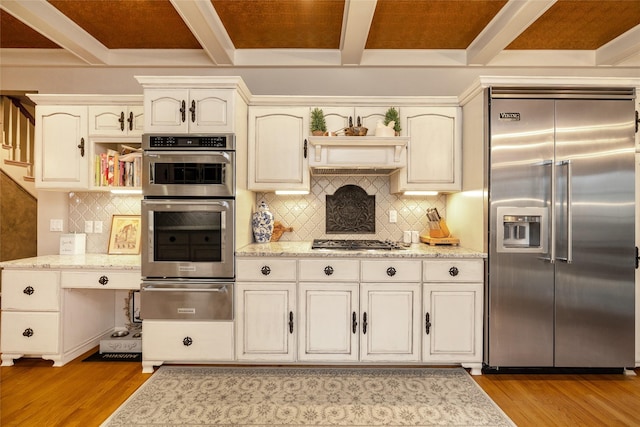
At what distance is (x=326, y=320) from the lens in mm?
2635

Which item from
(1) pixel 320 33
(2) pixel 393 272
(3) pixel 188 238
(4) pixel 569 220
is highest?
(1) pixel 320 33

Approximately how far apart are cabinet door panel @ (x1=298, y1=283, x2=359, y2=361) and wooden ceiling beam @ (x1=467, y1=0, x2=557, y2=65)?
2332 mm

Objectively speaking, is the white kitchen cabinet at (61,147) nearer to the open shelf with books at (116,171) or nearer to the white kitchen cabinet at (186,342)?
the open shelf with books at (116,171)

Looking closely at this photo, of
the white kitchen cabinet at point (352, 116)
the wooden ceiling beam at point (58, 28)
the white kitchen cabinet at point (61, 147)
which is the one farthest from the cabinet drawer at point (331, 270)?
the wooden ceiling beam at point (58, 28)

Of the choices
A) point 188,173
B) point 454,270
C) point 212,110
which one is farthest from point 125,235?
point 454,270

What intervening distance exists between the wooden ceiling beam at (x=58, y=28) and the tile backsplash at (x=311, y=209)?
132 centimetres

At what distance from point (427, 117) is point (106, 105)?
9.30 ft

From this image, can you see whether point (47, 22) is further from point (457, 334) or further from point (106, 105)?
point (457, 334)

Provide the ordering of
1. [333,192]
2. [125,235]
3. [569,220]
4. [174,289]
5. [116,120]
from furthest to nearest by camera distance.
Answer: [333,192] < [125,235] < [116,120] < [174,289] < [569,220]

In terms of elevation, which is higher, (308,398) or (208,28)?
(208,28)

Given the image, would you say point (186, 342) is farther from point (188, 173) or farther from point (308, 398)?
point (188, 173)

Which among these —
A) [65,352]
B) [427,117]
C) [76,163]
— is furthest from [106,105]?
[427,117]

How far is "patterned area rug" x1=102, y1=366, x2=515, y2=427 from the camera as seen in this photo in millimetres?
2033

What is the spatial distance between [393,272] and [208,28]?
2.42m
